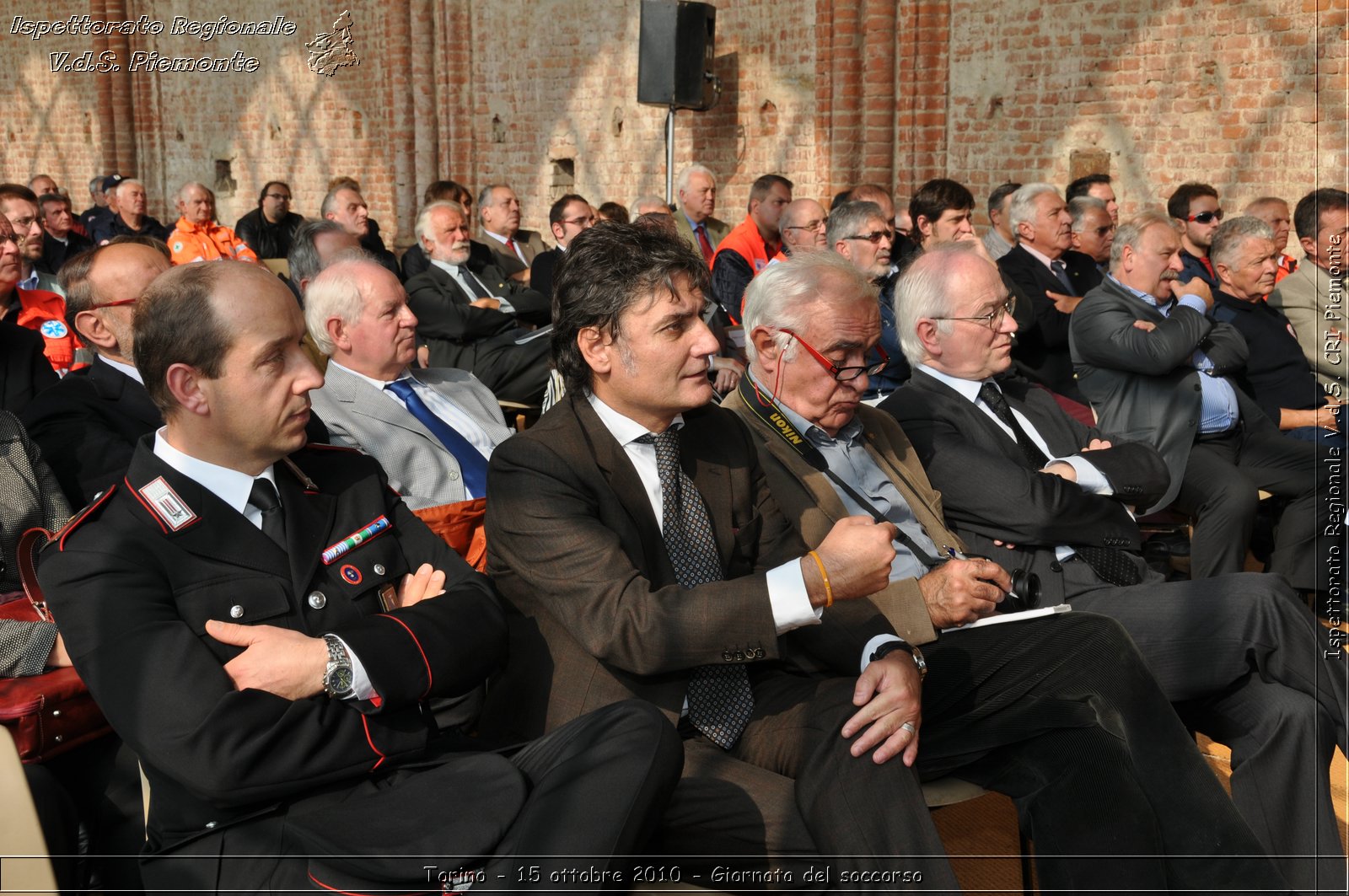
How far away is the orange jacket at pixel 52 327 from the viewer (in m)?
4.32

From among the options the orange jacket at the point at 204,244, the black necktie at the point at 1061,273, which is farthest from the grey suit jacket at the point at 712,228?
the black necktie at the point at 1061,273

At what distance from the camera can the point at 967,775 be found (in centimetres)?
228

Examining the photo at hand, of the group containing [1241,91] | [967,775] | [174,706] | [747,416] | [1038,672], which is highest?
[1241,91]

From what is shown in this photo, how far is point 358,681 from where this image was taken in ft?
5.85

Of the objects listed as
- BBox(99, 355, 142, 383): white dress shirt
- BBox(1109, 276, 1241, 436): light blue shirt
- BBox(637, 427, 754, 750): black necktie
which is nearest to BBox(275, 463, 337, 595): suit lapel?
BBox(637, 427, 754, 750): black necktie

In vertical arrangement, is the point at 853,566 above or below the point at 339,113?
below

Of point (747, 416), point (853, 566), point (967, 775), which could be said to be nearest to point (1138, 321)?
point (747, 416)

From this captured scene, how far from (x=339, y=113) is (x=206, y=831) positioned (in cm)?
1248

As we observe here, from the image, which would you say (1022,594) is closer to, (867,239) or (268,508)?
(268,508)

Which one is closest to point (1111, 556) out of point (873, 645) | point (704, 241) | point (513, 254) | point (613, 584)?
point (873, 645)

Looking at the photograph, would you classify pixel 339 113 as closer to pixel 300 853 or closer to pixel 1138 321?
pixel 1138 321

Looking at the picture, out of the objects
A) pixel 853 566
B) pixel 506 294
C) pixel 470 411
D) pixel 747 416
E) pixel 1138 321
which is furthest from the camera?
pixel 506 294

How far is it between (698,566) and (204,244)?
291 inches

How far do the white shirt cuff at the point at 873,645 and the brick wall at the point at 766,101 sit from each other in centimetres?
493
